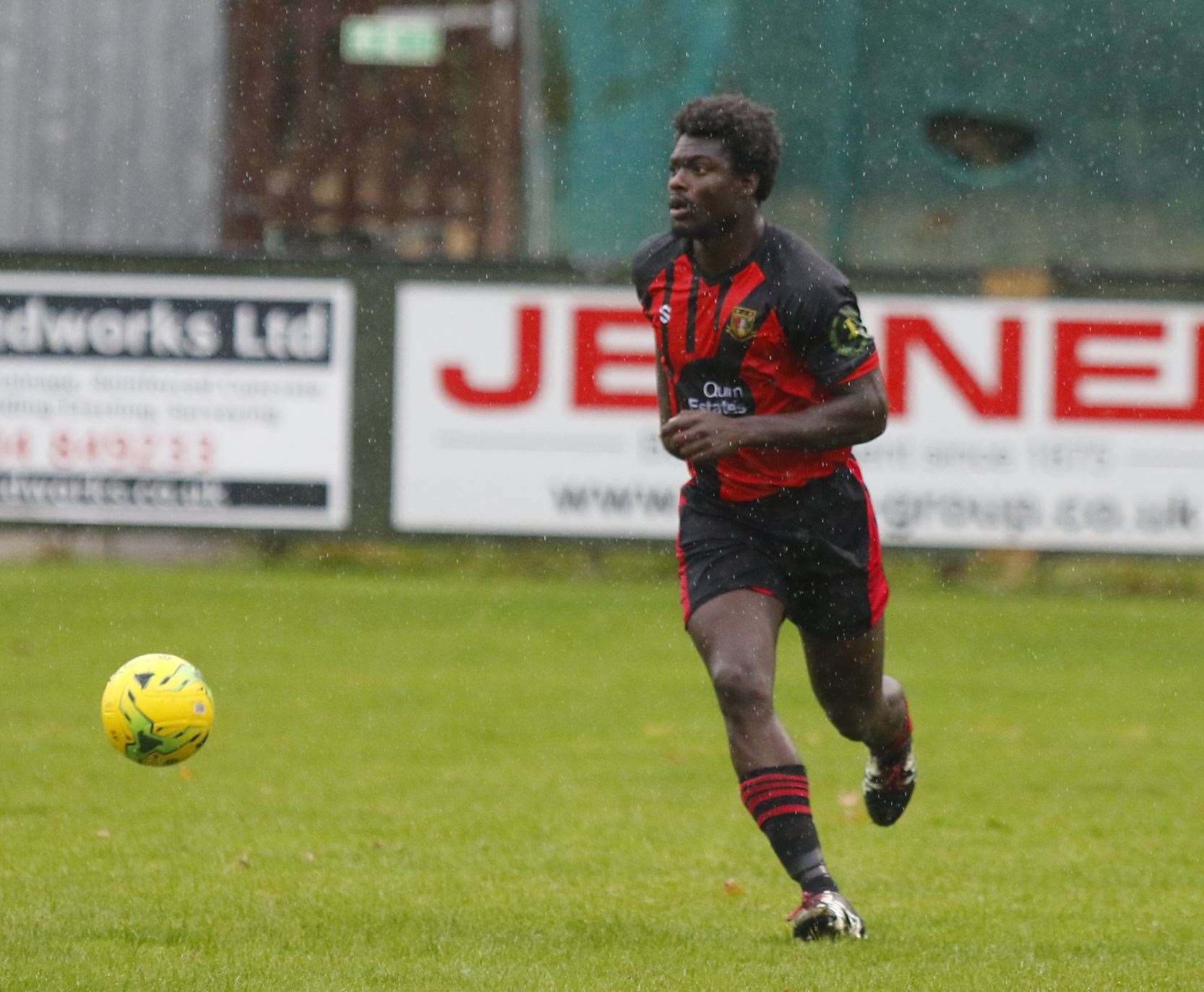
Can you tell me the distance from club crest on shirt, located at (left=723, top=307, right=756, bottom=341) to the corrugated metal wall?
1406cm

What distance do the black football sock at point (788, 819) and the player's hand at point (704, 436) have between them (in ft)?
3.01

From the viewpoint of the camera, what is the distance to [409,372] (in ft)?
50.3

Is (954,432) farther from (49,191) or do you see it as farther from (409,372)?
(49,191)

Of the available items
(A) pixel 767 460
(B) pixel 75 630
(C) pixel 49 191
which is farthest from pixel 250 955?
(C) pixel 49 191

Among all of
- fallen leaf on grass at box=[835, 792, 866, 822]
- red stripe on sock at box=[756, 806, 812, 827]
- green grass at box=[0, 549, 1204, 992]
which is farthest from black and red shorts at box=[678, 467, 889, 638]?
fallen leaf on grass at box=[835, 792, 866, 822]

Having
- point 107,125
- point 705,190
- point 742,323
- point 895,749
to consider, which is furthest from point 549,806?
point 107,125

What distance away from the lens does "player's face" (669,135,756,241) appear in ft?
20.3

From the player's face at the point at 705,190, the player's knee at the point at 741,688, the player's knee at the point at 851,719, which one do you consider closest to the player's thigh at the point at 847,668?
the player's knee at the point at 851,719

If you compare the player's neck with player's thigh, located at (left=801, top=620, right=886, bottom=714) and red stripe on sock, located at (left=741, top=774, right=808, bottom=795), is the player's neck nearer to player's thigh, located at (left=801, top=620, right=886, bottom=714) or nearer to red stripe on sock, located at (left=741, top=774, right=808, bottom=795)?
player's thigh, located at (left=801, top=620, right=886, bottom=714)

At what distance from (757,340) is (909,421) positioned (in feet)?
29.7

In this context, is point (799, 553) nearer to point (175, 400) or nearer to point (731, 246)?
point (731, 246)

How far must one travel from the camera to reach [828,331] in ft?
20.1

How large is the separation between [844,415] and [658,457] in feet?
29.8

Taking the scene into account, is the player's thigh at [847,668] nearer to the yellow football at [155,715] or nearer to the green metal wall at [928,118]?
the yellow football at [155,715]
